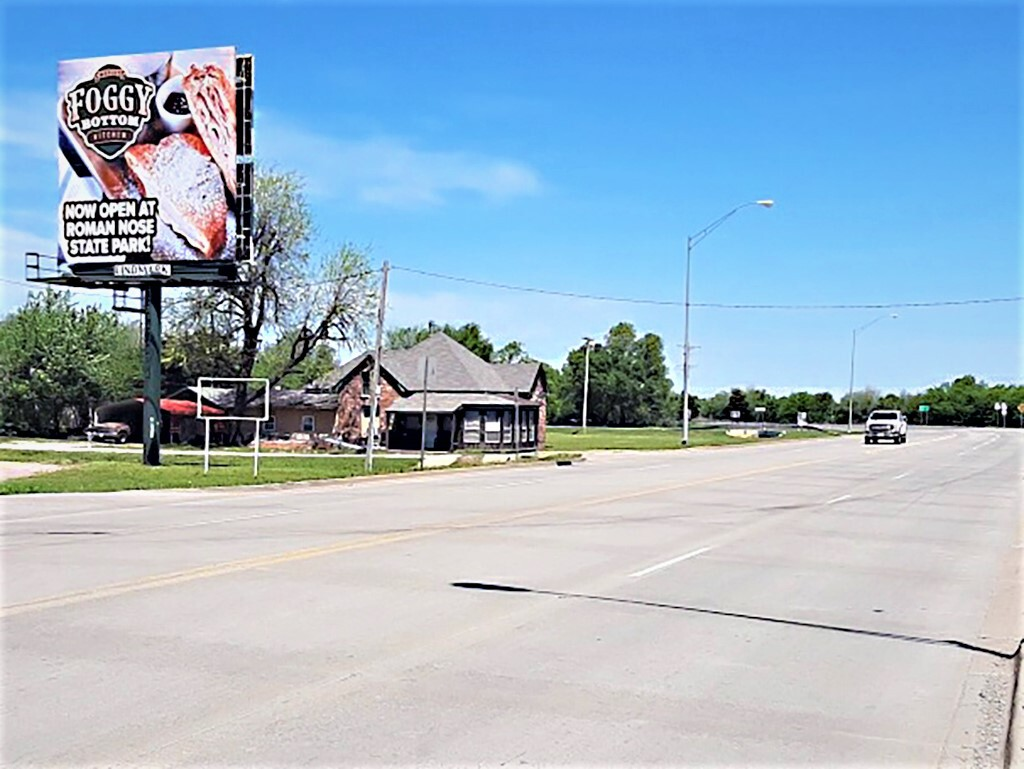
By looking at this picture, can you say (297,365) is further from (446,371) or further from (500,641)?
(500,641)

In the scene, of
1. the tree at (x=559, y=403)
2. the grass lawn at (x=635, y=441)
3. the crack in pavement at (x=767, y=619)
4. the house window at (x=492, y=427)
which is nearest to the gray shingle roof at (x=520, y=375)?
the house window at (x=492, y=427)

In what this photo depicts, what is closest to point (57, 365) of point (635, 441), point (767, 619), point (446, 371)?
point (446, 371)

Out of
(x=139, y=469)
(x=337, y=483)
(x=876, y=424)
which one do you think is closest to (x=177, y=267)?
(x=139, y=469)

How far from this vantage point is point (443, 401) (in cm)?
6438

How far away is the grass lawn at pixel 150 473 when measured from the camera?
2798 cm

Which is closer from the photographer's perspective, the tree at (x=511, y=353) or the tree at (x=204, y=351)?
the tree at (x=204, y=351)

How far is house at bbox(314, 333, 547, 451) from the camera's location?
63.8m

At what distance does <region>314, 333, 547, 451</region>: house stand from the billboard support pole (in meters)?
22.1

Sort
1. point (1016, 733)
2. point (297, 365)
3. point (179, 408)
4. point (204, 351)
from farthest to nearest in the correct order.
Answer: point (297, 365), point (179, 408), point (204, 351), point (1016, 733)

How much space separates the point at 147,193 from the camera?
121 feet

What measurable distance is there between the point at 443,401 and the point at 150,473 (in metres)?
32.4

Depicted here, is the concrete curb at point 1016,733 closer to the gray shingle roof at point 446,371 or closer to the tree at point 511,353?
the gray shingle roof at point 446,371

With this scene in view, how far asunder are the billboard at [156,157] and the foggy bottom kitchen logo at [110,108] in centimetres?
3

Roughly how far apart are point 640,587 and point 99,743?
7.16m
